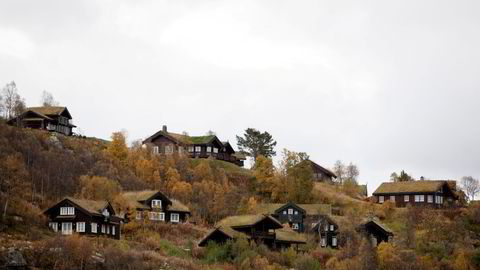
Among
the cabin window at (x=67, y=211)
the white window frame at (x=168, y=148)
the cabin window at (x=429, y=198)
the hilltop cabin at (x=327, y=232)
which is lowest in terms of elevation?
the hilltop cabin at (x=327, y=232)

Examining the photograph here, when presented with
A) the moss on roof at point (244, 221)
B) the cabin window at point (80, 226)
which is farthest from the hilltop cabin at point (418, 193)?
the cabin window at point (80, 226)

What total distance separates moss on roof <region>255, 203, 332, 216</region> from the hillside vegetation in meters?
1.44

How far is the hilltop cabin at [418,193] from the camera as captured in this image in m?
115

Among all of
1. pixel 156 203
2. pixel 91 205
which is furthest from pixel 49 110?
pixel 91 205

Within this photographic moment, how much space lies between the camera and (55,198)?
8869 cm

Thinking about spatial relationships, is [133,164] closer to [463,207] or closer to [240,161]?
[240,161]

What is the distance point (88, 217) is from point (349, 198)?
1938 inches

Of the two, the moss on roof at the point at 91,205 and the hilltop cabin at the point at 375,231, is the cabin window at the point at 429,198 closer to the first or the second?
the hilltop cabin at the point at 375,231

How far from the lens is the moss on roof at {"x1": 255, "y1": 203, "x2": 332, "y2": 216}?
103250 millimetres

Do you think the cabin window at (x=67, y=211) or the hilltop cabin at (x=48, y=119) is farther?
the hilltop cabin at (x=48, y=119)

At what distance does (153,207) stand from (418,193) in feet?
142

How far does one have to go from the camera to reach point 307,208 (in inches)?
4136

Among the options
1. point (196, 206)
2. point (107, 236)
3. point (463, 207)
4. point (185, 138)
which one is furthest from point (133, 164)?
point (463, 207)

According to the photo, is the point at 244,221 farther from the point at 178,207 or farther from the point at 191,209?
the point at 191,209
